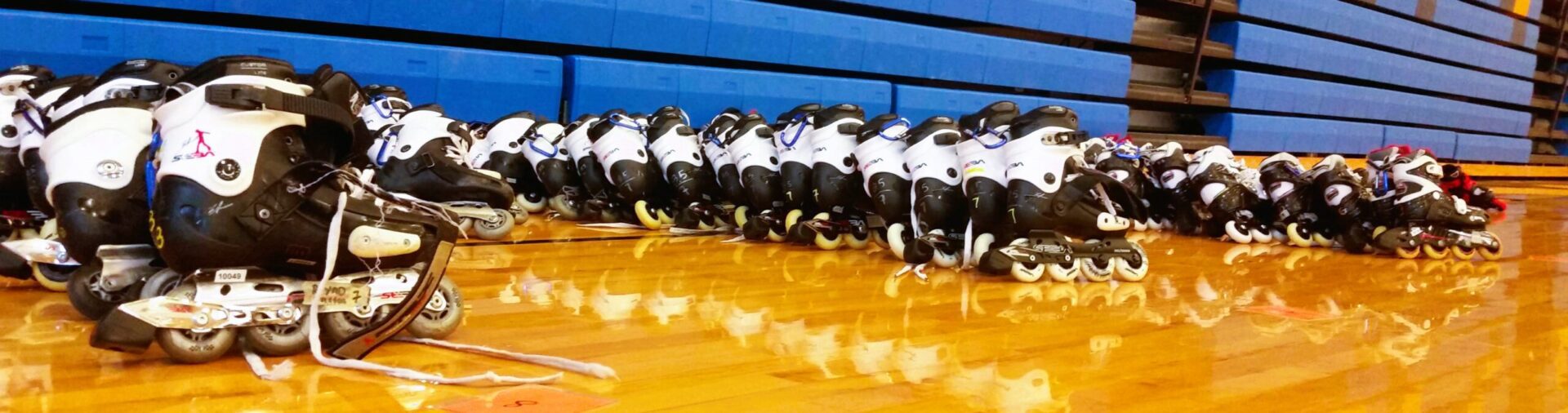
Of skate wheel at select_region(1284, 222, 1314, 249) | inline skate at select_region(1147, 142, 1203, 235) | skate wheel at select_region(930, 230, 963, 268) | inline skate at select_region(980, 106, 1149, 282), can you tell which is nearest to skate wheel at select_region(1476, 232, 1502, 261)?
skate wheel at select_region(1284, 222, 1314, 249)

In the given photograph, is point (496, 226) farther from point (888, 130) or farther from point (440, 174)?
point (888, 130)

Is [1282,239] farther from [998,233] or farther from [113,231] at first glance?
[113,231]

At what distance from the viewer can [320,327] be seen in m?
1.32

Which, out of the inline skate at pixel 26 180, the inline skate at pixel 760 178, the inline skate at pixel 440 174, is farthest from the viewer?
the inline skate at pixel 760 178

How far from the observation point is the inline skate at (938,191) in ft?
7.93

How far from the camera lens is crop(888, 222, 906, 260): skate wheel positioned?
8.30 feet

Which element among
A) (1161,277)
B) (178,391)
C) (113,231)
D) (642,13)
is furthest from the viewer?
(642,13)

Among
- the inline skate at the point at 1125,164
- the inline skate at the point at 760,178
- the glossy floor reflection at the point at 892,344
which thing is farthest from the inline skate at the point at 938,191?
the inline skate at the point at 1125,164

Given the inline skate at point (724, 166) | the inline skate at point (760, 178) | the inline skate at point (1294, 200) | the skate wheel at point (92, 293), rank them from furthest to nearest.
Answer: the inline skate at point (1294, 200)
the inline skate at point (724, 166)
the inline skate at point (760, 178)
the skate wheel at point (92, 293)

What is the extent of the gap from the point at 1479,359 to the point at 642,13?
3.30 m

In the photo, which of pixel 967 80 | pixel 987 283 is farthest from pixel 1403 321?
pixel 967 80

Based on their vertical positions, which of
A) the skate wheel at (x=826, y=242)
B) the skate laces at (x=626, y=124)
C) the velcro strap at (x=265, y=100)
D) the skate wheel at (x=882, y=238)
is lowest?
the skate wheel at (x=826, y=242)

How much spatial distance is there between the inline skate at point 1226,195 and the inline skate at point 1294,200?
0.22 ft

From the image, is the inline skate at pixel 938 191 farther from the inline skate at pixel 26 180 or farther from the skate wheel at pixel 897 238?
the inline skate at pixel 26 180
